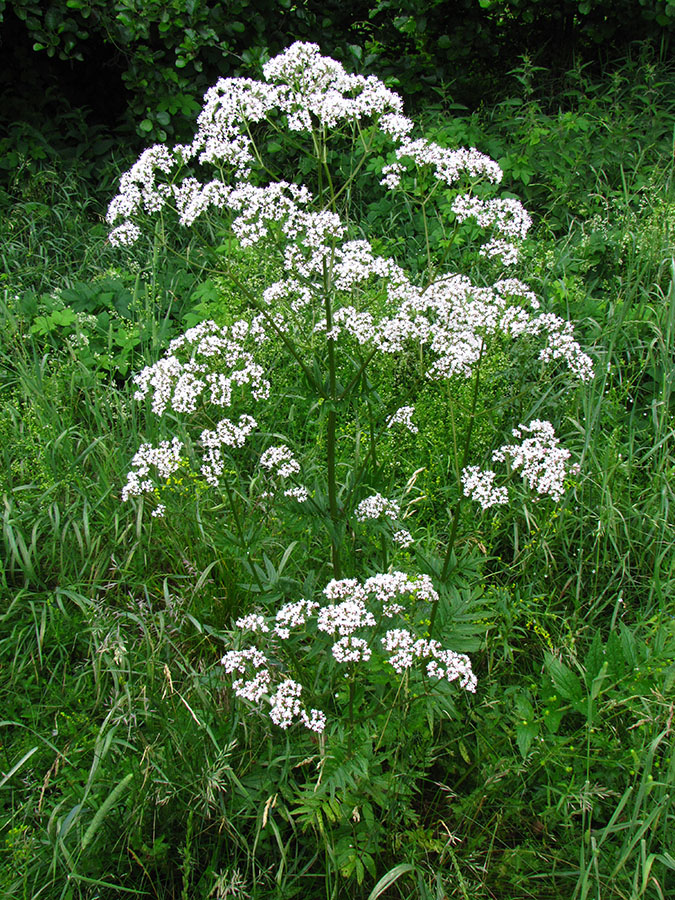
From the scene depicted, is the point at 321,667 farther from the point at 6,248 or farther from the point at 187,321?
the point at 6,248

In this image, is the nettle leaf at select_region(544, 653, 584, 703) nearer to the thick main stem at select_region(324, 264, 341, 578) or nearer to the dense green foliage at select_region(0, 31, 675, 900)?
the dense green foliage at select_region(0, 31, 675, 900)

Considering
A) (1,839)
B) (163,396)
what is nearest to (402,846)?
(1,839)

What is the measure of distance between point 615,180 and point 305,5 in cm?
346

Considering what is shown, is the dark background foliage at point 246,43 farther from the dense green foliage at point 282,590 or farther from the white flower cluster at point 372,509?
the white flower cluster at point 372,509

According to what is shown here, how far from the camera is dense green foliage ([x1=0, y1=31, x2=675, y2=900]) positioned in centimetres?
226

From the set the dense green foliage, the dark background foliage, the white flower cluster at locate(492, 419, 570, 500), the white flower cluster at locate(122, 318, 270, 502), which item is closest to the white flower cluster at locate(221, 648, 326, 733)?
the dense green foliage

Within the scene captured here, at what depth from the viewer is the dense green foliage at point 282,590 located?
2.26 m

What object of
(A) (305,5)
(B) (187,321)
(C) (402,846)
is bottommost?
(C) (402,846)

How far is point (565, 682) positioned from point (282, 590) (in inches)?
42.6

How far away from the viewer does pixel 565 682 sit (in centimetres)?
254

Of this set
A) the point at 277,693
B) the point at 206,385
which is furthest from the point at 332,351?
the point at 277,693

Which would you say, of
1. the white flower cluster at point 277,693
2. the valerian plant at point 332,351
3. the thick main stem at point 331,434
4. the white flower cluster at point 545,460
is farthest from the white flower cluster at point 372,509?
the white flower cluster at point 277,693

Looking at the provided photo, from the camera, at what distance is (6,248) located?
5551mm

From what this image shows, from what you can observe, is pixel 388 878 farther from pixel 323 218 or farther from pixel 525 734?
pixel 323 218
